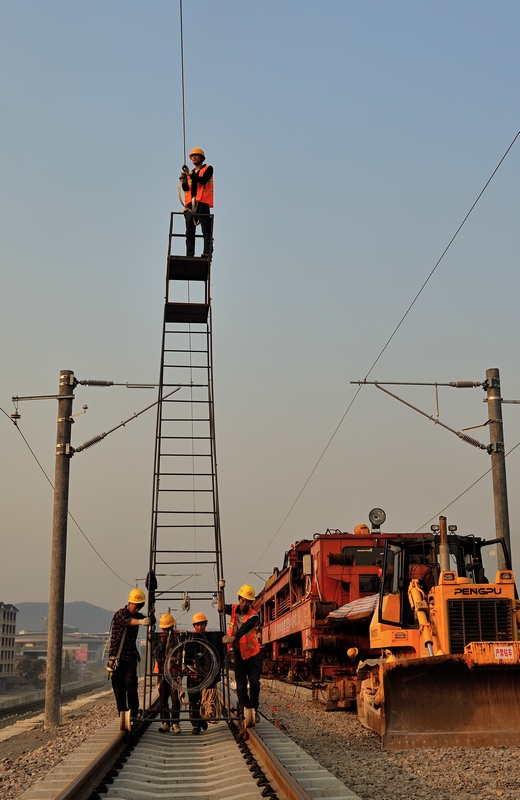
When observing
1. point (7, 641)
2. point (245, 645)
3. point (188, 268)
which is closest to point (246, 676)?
point (245, 645)

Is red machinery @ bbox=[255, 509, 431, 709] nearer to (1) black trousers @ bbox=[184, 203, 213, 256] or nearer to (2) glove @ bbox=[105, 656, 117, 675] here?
(2) glove @ bbox=[105, 656, 117, 675]

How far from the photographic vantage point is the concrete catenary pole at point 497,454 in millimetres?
16891

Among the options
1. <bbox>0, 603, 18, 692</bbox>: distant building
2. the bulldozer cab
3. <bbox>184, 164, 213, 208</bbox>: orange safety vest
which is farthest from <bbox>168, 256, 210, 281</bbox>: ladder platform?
<bbox>0, 603, 18, 692</bbox>: distant building

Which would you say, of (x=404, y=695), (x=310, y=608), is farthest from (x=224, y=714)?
(x=310, y=608)

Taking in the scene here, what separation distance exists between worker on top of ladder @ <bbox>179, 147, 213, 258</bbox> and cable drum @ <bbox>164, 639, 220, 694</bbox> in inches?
259

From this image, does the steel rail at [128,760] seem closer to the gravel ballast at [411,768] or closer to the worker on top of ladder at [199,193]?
the gravel ballast at [411,768]

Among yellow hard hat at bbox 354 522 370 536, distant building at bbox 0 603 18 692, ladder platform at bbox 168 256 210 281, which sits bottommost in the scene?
distant building at bbox 0 603 18 692

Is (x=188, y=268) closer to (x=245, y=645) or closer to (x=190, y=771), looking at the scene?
(x=245, y=645)

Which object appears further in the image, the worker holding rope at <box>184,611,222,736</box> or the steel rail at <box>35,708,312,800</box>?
the worker holding rope at <box>184,611,222,736</box>

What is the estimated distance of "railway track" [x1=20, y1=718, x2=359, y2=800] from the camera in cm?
696

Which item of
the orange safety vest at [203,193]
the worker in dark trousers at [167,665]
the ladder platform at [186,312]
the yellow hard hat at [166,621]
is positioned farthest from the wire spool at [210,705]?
the orange safety vest at [203,193]

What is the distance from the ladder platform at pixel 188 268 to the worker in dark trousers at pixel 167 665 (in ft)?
19.5

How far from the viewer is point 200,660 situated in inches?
476

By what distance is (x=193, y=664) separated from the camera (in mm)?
12250
